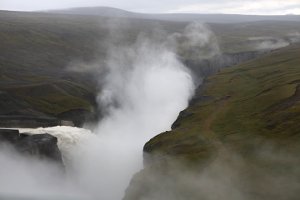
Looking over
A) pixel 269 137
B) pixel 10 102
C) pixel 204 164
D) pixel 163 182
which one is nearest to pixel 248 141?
pixel 269 137

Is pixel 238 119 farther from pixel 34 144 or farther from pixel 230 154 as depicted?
pixel 34 144

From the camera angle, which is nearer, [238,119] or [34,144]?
[34,144]

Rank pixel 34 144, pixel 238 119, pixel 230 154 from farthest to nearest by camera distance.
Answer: pixel 238 119 < pixel 34 144 < pixel 230 154

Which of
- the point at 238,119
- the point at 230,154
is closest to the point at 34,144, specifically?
the point at 238,119

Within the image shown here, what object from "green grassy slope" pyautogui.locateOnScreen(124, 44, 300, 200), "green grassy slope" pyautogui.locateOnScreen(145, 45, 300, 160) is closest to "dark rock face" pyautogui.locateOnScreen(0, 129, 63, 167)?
"green grassy slope" pyautogui.locateOnScreen(145, 45, 300, 160)

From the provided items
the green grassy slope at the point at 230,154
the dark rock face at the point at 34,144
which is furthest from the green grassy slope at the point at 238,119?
the dark rock face at the point at 34,144

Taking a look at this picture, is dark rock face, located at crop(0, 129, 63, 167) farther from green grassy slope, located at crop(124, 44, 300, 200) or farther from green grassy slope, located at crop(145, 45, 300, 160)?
green grassy slope, located at crop(124, 44, 300, 200)

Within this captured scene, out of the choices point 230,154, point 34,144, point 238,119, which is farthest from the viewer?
point 238,119

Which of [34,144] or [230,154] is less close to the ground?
[230,154]

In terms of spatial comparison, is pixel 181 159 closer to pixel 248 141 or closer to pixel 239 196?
pixel 248 141
